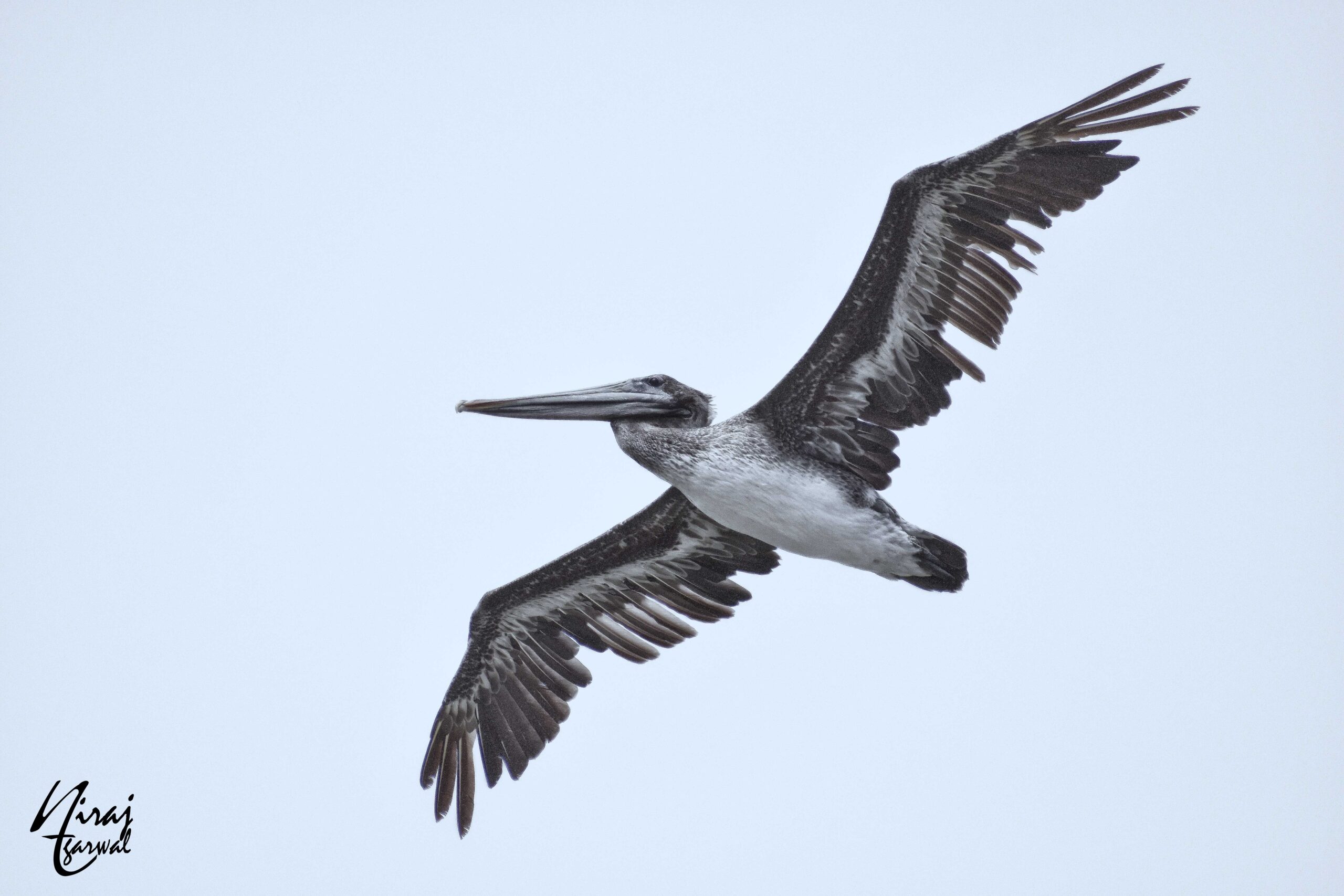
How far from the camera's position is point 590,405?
10398 mm

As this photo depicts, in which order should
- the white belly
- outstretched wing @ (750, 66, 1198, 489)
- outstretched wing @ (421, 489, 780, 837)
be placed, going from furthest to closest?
outstretched wing @ (421, 489, 780, 837), the white belly, outstretched wing @ (750, 66, 1198, 489)

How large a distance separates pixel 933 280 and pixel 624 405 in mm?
2184

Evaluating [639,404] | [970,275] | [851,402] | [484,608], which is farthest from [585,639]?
[970,275]

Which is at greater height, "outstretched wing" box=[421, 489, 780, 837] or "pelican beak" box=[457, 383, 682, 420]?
"pelican beak" box=[457, 383, 682, 420]

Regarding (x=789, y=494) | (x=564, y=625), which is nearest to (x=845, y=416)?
(x=789, y=494)

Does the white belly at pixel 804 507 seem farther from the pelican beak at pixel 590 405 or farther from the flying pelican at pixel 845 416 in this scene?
the pelican beak at pixel 590 405

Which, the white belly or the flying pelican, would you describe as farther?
the white belly

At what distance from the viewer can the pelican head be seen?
408 inches

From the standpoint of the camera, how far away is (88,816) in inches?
472

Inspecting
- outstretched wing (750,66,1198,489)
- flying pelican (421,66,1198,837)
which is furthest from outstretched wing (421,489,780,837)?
outstretched wing (750,66,1198,489)

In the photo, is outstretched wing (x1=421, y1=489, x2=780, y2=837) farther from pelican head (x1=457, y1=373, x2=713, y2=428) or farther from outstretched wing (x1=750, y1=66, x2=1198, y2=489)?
outstretched wing (x1=750, y1=66, x2=1198, y2=489)

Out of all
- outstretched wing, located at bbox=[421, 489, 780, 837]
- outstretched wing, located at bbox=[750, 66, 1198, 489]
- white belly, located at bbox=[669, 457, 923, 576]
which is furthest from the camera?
outstretched wing, located at bbox=[421, 489, 780, 837]

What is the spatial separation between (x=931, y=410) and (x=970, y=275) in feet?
3.04

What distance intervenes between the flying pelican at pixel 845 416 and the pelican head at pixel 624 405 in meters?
0.01
